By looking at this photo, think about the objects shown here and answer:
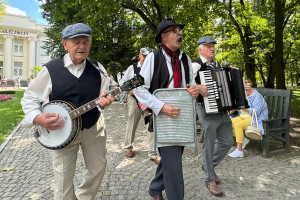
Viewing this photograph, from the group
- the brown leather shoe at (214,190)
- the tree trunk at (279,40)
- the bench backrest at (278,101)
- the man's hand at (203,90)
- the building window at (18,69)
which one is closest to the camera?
the man's hand at (203,90)

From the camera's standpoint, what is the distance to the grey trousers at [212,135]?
3500mm

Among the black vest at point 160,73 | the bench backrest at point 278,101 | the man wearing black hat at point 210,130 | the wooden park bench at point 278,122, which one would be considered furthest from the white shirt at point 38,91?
the bench backrest at point 278,101

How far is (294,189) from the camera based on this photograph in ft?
12.1

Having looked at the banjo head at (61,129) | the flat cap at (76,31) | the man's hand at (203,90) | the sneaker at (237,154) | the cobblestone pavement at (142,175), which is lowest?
the cobblestone pavement at (142,175)

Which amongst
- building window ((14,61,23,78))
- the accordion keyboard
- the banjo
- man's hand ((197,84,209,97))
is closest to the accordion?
the accordion keyboard

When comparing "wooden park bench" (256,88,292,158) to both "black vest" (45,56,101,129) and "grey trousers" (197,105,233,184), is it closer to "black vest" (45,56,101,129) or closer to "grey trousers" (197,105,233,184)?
"grey trousers" (197,105,233,184)

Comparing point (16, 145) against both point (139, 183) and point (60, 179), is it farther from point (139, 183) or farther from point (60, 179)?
point (60, 179)

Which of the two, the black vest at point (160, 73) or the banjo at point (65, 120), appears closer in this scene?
the banjo at point (65, 120)

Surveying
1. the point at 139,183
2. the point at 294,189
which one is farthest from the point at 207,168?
the point at 294,189

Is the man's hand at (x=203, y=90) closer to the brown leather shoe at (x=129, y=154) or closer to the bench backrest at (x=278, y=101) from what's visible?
the brown leather shoe at (x=129, y=154)

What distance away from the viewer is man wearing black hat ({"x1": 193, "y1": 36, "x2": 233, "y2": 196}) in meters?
3.49

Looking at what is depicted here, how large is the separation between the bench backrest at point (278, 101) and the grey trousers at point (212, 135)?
2.65 m

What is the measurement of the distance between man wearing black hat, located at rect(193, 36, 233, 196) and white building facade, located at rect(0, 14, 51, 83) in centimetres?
5392

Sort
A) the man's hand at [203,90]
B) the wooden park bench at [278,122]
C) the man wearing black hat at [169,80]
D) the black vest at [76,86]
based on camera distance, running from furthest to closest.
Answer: the wooden park bench at [278,122] < the man's hand at [203,90] < the man wearing black hat at [169,80] < the black vest at [76,86]
